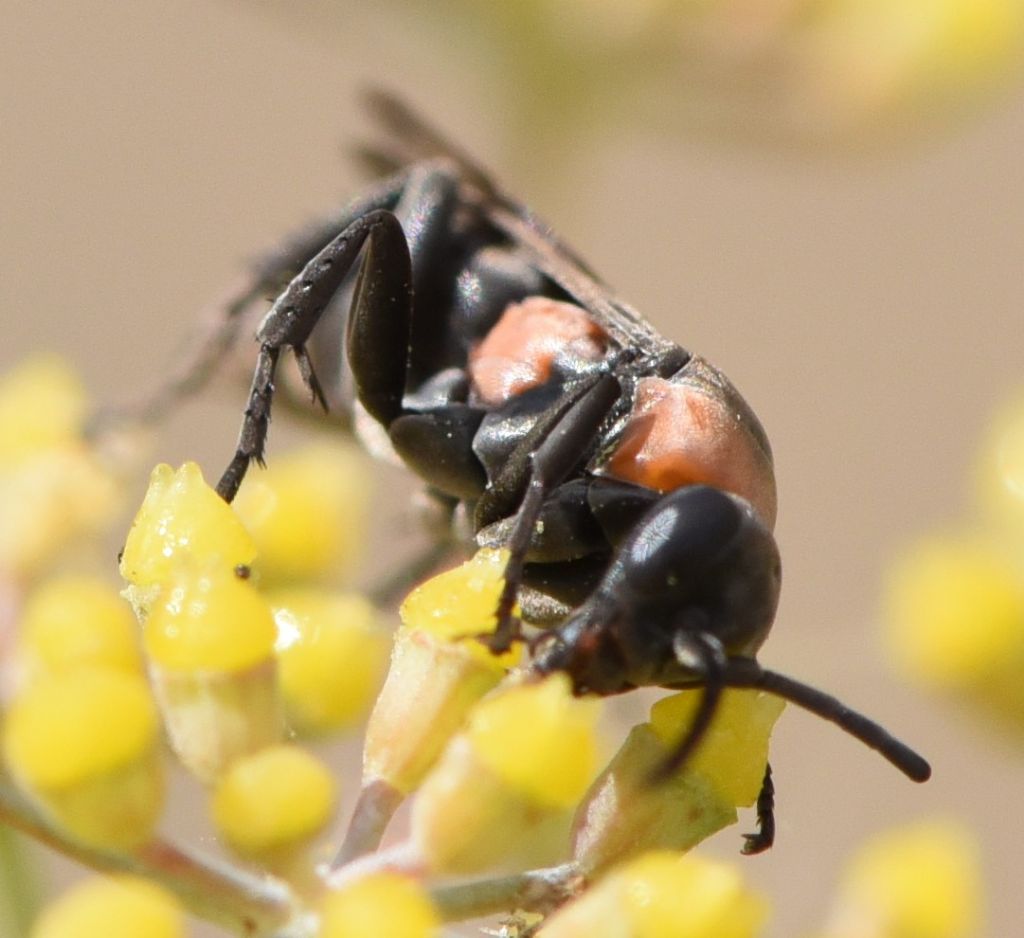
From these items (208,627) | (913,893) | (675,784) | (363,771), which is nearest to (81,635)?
(208,627)

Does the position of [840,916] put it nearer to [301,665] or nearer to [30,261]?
[301,665]

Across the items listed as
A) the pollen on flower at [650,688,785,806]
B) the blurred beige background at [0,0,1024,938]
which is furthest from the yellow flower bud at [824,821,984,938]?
the pollen on flower at [650,688,785,806]

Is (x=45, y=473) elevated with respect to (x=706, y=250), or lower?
lower

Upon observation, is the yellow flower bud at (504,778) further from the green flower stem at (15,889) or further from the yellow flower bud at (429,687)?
the green flower stem at (15,889)

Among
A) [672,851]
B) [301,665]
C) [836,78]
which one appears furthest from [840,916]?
[836,78]

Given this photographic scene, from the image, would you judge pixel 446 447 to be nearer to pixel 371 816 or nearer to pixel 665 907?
pixel 371 816

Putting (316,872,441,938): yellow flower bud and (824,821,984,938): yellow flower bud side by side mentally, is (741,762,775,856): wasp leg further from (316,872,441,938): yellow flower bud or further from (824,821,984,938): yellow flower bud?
(316,872,441,938): yellow flower bud
